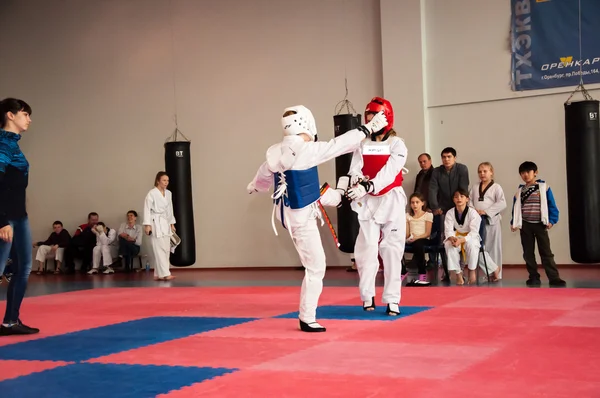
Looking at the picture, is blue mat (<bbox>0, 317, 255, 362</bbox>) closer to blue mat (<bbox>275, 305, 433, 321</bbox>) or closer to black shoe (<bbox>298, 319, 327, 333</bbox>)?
blue mat (<bbox>275, 305, 433, 321</bbox>)

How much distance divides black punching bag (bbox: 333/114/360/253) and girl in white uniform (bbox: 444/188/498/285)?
1.50 metres

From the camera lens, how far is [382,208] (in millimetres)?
5969

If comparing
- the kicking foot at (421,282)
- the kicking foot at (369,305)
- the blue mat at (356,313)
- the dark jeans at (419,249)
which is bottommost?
the kicking foot at (421,282)

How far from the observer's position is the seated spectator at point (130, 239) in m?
13.7

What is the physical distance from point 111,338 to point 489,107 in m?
7.56

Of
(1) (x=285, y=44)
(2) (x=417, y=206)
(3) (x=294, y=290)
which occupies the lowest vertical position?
(3) (x=294, y=290)

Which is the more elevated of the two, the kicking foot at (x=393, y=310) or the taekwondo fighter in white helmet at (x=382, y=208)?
the taekwondo fighter in white helmet at (x=382, y=208)

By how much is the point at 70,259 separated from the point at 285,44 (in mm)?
6073

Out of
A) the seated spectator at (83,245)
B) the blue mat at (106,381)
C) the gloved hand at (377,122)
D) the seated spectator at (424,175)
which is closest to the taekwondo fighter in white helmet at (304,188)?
the gloved hand at (377,122)

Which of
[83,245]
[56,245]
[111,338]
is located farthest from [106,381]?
[56,245]

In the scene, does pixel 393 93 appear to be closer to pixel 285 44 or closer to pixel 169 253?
pixel 285 44

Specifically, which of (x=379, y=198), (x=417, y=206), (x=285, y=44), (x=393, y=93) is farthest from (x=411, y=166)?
(x=379, y=198)

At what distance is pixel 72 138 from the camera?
15.0 metres

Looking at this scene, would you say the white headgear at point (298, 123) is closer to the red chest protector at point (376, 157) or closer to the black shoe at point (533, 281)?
the red chest protector at point (376, 157)
